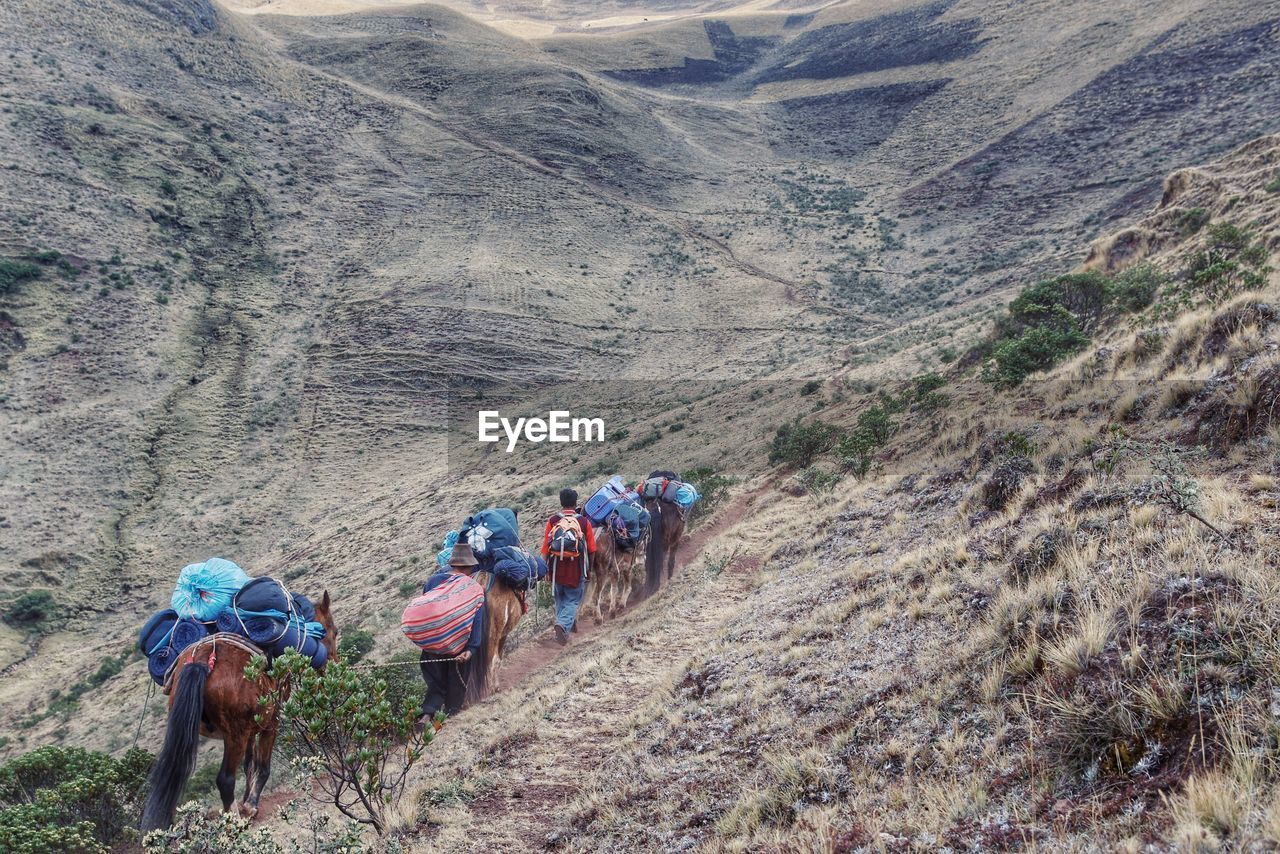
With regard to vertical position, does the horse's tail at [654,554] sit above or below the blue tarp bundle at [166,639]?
below

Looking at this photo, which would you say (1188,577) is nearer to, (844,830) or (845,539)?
(844,830)

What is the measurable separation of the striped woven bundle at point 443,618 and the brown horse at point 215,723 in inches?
67.6

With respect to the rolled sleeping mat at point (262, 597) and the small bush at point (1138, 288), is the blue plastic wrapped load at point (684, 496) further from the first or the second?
the small bush at point (1138, 288)

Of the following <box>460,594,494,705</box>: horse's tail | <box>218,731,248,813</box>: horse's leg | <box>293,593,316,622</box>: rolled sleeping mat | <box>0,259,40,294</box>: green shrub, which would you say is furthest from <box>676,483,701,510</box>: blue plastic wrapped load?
<box>0,259,40,294</box>: green shrub

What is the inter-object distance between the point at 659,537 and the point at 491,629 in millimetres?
4143

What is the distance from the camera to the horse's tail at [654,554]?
481 inches

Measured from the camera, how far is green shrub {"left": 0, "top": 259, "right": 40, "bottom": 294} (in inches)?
1178

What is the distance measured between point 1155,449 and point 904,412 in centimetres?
941

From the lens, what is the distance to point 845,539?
951 centimetres

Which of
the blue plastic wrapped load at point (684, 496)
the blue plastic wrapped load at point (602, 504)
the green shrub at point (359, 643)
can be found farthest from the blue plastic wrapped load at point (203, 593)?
the blue plastic wrapped load at point (684, 496)

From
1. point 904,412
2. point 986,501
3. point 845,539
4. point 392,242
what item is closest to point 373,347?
point 392,242

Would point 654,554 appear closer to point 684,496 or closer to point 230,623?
point 684,496

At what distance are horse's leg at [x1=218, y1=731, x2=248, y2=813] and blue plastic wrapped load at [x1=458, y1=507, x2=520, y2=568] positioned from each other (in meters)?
3.30

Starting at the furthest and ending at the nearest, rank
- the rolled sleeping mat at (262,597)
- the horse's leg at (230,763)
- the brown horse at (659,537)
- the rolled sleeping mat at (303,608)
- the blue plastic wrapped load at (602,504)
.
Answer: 1. the brown horse at (659,537)
2. the blue plastic wrapped load at (602,504)
3. the rolled sleeping mat at (303,608)
4. the rolled sleeping mat at (262,597)
5. the horse's leg at (230,763)
